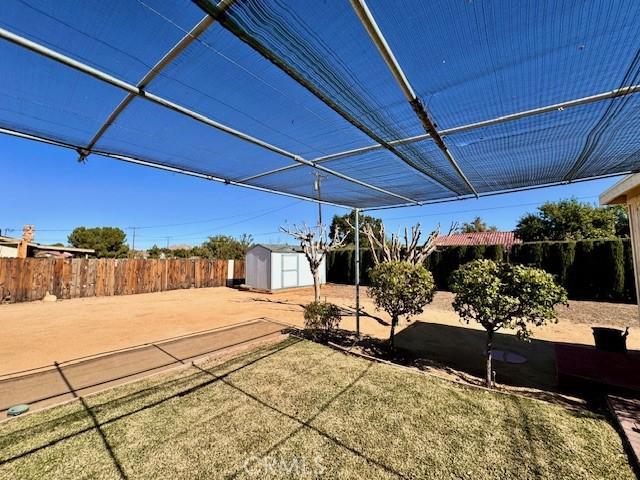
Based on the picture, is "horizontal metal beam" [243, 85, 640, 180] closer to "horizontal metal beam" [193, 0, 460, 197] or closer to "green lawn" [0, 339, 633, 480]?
"horizontal metal beam" [193, 0, 460, 197]

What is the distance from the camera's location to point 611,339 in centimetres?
404

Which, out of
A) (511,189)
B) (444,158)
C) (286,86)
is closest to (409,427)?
(444,158)

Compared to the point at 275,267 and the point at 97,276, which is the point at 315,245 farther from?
the point at 97,276

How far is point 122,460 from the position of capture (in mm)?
2035

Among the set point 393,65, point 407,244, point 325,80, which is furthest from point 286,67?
point 407,244

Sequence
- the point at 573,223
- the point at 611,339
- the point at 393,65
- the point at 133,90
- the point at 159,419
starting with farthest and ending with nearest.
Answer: the point at 573,223
the point at 611,339
the point at 159,419
the point at 133,90
the point at 393,65

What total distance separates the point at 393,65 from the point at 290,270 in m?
14.2

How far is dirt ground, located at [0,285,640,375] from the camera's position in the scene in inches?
197

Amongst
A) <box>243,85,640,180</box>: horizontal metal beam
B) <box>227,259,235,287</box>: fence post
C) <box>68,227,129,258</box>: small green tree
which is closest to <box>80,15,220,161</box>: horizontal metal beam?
<box>243,85,640,180</box>: horizontal metal beam

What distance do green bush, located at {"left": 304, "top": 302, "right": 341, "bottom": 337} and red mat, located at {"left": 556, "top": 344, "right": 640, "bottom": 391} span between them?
10.8ft

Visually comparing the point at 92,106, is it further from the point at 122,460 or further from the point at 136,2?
the point at 122,460

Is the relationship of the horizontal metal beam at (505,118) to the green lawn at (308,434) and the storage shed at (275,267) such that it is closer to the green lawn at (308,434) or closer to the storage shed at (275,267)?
the green lawn at (308,434)

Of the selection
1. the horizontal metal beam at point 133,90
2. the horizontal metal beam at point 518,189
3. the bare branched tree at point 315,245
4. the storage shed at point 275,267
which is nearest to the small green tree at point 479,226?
the storage shed at point 275,267

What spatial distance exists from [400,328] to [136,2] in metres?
6.56
